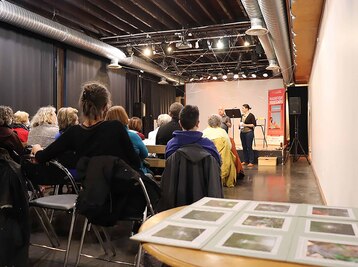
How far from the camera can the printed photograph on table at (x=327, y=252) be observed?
0.80m

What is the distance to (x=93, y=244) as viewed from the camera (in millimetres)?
3078

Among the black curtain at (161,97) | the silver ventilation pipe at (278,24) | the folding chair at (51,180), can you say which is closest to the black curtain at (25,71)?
the folding chair at (51,180)

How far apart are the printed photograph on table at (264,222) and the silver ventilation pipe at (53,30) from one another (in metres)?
5.55

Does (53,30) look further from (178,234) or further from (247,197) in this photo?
(178,234)

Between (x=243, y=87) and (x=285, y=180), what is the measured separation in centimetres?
610

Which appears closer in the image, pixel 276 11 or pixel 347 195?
pixel 347 195

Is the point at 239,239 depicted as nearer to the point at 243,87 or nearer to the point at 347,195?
the point at 347,195

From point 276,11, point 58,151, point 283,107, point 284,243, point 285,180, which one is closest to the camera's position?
point 284,243

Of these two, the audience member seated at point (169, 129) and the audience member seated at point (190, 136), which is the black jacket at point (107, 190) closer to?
the audience member seated at point (190, 136)

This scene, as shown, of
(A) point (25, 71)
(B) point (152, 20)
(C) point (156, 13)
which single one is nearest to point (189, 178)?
(C) point (156, 13)

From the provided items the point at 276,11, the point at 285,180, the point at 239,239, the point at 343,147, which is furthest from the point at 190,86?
the point at 239,239

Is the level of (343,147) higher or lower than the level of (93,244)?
higher

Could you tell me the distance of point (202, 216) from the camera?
117 cm

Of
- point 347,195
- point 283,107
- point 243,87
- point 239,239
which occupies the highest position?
point 243,87
